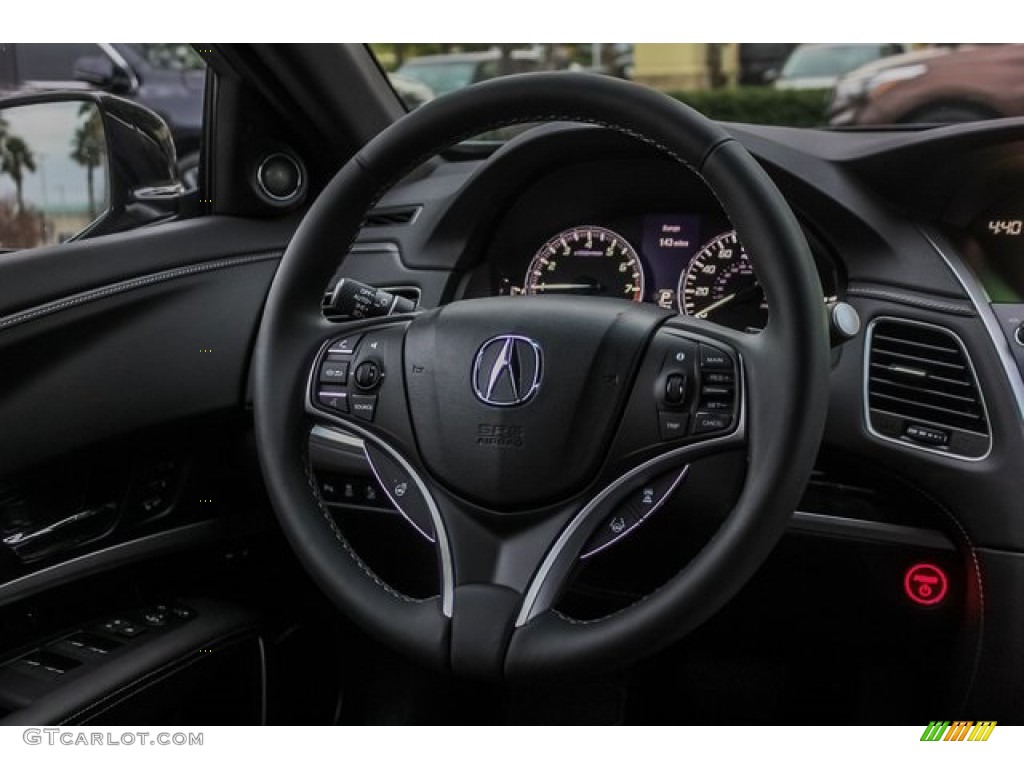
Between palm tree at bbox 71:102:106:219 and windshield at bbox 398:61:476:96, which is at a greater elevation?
windshield at bbox 398:61:476:96

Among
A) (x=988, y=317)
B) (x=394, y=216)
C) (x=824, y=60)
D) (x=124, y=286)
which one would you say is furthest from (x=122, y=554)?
(x=824, y=60)

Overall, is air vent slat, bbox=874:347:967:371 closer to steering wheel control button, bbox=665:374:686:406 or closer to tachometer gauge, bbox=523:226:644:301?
tachometer gauge, bbox=523:226:644:301

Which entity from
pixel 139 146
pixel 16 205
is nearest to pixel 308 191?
pixel 139 146

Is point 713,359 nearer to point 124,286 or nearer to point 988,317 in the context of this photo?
point 988,317

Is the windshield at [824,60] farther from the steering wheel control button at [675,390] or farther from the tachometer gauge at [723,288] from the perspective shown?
the steering wheel control button at [675,390]

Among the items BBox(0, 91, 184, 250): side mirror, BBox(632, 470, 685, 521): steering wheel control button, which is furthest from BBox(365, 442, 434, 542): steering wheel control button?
BBox(0, 91, 184, 250): side mirror

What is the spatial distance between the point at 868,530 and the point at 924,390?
9.2 inches

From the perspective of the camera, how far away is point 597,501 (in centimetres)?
139

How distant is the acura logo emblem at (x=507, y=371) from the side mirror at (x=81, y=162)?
1012mm

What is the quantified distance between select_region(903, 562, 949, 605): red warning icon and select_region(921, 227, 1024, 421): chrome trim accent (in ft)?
0.92

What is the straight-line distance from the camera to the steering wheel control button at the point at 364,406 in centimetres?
152

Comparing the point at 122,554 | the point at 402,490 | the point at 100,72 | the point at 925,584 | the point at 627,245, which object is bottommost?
the point at 122,554

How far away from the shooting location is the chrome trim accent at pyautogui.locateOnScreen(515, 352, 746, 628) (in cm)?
132

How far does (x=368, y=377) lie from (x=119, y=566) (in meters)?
0.69
